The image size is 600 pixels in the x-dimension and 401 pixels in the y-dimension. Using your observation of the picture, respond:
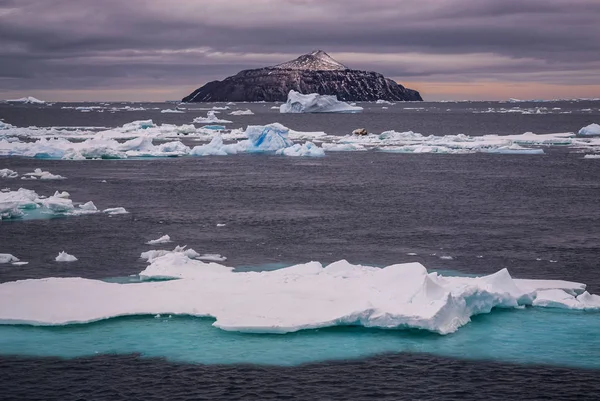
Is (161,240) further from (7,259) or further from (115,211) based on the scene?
(115,211)

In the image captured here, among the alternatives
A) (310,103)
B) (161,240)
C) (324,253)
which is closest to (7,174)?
(161,240)

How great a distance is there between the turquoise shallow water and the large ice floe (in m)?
0.21

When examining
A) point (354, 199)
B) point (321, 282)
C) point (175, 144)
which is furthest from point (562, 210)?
point (175, 144)

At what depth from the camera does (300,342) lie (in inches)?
535

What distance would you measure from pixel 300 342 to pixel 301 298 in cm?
178

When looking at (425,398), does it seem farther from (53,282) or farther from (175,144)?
(175,144)

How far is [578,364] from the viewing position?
12.7 m

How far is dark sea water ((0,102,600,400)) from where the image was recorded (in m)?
12.0

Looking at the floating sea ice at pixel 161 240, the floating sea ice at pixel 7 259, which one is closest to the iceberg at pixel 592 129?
→ the floating sea ice at pixel 161 240

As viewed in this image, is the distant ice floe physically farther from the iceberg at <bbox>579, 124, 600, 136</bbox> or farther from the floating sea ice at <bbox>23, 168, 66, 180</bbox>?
the iceberg at <bbox>579, 124, 600, 136</bbox>

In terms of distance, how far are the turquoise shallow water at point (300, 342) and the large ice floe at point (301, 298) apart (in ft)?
0.70

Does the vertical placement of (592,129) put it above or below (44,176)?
above

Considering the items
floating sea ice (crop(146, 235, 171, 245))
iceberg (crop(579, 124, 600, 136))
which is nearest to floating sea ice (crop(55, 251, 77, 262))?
floating sea ice (crop(146, 235, 171, 245))

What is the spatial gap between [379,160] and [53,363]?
36.9 metres
